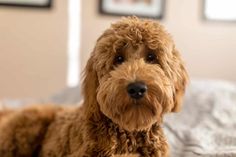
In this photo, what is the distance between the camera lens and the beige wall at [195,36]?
148 inches

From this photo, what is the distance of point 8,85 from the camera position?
3.75 meters

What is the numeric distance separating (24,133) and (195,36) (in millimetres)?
2205

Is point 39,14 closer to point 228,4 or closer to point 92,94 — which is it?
point 228,4

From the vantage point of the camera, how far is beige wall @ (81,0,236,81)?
3.75 m

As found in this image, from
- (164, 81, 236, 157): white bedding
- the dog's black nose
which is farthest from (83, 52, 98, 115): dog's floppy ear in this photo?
(164, 81, 236, 157): white bedding

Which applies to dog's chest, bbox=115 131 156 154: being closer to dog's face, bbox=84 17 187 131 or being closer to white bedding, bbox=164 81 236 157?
dog's face, bbox=84 17 187 131

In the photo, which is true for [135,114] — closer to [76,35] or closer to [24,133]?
[24,133]

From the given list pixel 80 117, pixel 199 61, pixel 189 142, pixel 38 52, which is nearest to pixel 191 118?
pixel 189 142

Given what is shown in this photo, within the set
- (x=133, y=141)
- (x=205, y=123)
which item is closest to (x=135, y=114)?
(x=133, y=141)

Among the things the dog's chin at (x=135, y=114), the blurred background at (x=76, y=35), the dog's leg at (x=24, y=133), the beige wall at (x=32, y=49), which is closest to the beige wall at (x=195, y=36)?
the blurred background at (x=76, y=35)

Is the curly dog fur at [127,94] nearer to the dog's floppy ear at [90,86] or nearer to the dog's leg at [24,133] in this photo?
the dog's floppy ear at [90,86]

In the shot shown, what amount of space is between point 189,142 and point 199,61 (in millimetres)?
1798

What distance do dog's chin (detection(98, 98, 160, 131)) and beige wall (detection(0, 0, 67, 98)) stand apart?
228 centimetres

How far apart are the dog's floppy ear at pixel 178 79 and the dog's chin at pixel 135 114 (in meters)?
0.14
